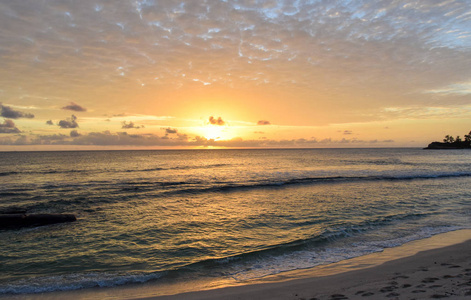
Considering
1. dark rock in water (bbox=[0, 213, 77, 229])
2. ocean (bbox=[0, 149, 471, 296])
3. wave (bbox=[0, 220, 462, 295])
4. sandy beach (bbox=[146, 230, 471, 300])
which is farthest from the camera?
dark rock in water (bbox=[0, 213, 77, 229])

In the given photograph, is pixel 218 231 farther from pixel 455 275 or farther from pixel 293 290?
pixel 455 275

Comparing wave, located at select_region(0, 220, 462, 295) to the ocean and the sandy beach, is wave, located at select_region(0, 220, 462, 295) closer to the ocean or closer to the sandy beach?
the ocean

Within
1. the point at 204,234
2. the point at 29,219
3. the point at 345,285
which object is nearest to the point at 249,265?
the point at 345,285

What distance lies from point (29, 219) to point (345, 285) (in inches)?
702

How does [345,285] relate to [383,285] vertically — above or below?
below

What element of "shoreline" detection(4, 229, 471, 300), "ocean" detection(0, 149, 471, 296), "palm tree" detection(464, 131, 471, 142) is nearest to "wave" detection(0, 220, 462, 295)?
"ocean" detection(0, 149, 471, 296)

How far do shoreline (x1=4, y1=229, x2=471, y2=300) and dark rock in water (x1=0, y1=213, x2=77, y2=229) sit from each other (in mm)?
9567

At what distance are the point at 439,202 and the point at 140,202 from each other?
82.9 ft

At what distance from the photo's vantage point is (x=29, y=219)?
15.6 meters

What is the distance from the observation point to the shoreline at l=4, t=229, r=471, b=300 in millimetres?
6930

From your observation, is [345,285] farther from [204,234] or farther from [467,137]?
[467,137]

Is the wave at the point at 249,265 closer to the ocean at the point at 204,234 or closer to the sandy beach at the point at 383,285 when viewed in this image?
the ocean at the point at 204,234

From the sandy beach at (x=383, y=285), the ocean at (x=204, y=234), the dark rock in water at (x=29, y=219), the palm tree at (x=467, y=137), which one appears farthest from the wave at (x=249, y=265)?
the palm tree at (x=467, y=137)

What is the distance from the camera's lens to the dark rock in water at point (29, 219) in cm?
1511
